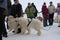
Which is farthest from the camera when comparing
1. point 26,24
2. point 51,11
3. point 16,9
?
point 51,11

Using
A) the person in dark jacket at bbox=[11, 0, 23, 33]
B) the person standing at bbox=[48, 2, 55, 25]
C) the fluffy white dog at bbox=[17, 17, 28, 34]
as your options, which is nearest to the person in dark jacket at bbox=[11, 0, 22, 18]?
the person in dark jacket at bbox=[11, 0, 23, 33]

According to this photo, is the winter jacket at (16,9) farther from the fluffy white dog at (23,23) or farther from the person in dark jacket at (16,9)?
the fluffy white dog at (23,23)

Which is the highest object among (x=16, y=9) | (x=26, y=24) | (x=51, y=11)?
(x=16, y=9)

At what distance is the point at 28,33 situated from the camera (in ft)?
23.0

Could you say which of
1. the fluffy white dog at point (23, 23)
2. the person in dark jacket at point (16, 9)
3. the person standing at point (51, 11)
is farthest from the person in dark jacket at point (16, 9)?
the person standing at point (51, 11)

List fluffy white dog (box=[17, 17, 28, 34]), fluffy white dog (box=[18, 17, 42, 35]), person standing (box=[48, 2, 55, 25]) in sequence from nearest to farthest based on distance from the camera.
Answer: fluffy white dog (box=[18, 17, 42, 35]), fluffy white dog (box=[17, 17, 28, 34]), person standing (box=[48, 2, 55, 25])

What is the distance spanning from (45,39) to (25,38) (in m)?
0.75

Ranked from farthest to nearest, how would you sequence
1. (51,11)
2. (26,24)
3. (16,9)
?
(51,11) → (16,9) → (26,24)

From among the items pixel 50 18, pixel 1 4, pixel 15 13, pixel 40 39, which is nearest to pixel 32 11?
pixel 15 13

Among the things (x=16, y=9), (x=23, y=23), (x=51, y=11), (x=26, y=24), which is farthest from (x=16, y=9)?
(x=51, y=11)

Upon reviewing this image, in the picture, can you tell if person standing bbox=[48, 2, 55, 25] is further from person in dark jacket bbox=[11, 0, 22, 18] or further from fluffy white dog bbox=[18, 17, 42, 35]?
fluffy white dog bbox=[18, 17, 42, 35]

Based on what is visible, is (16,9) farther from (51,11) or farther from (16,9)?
(51,11)

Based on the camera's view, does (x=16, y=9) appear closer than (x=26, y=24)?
No

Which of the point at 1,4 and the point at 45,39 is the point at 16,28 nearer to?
the point at 45,39
